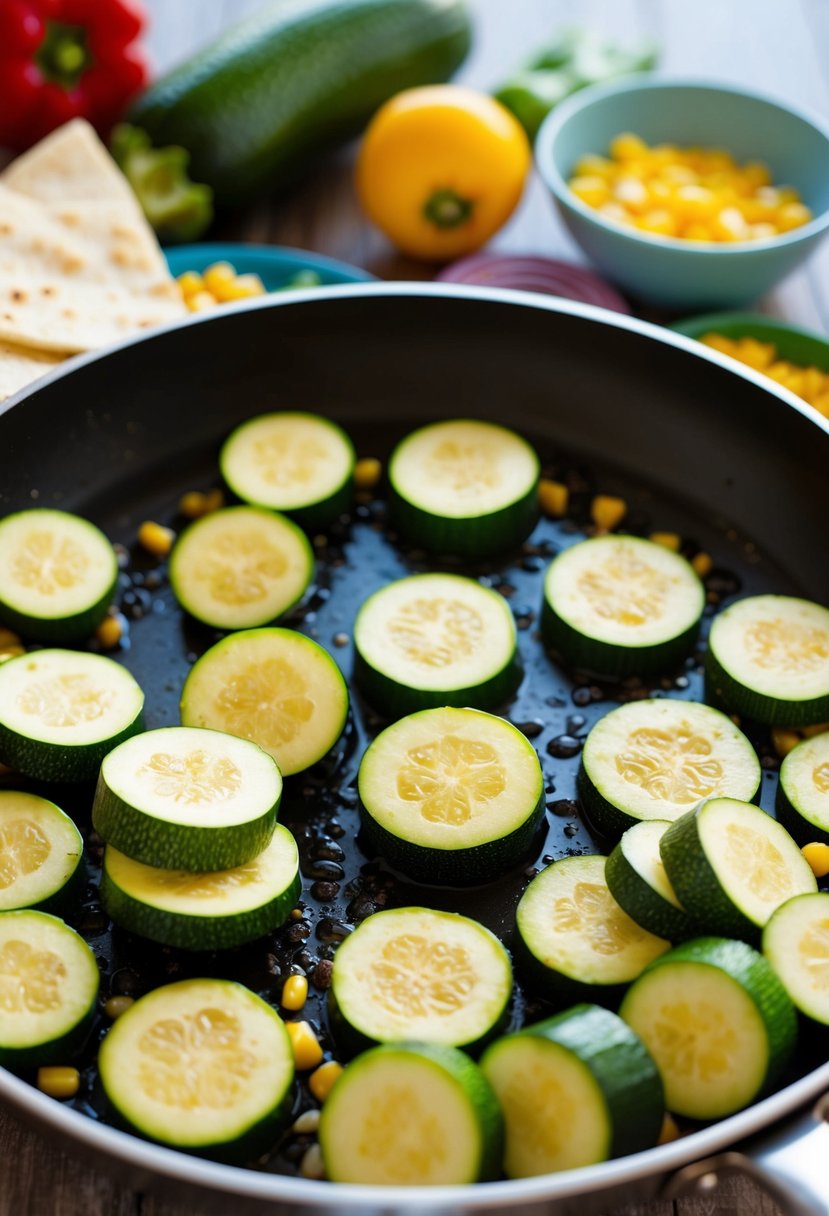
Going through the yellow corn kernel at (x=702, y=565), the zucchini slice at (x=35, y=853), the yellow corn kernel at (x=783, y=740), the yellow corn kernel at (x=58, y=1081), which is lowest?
the yellow corn kernel at (x=783, y=740)

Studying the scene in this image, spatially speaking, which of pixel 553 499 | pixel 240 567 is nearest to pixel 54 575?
pixel 240 567

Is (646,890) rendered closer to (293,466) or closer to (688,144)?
(293,466)

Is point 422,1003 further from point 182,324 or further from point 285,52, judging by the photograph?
point 285,52

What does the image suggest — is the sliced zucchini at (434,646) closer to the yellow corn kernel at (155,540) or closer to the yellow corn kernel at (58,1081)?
the yellow corn kernel at (155,540)

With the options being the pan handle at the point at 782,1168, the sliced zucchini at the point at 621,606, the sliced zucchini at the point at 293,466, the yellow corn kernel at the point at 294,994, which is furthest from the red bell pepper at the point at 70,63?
the pan handle at the point at 782,1168

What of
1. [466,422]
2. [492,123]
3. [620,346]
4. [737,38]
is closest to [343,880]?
[466,422]

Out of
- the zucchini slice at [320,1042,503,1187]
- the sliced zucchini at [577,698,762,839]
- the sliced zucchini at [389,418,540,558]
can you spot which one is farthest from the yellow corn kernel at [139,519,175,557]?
the zucchini slice at [320,1042,503,1187]
